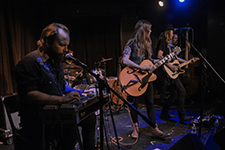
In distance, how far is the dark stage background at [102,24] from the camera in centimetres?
429

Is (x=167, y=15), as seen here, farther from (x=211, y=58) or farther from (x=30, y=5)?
(x=30, y=5)

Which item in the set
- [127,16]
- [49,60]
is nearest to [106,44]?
[127,16]

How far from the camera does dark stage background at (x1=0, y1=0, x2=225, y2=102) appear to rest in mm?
4289

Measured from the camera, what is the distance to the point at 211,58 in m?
5.85

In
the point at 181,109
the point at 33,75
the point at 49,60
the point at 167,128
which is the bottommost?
the point at 167,128

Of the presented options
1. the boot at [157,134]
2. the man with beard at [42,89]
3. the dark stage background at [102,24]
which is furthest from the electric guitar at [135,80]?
the dark stage background at [102,24]

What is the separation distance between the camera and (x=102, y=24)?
686 centimetres

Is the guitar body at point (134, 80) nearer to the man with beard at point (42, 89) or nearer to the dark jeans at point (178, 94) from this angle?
the dark jeans at point (178, 94)

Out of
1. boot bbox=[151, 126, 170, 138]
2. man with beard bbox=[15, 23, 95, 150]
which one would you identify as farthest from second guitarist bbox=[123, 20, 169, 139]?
man with beard bbox=[15, 23, 95, 150]

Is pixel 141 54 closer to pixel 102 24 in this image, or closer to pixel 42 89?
pixel 42 89

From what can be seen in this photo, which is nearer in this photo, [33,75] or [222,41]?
[33,75]

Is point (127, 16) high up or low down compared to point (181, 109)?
up

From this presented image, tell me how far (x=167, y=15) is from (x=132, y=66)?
5.33 metres

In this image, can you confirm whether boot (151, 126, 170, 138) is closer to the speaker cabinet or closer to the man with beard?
the speaker cabinet
